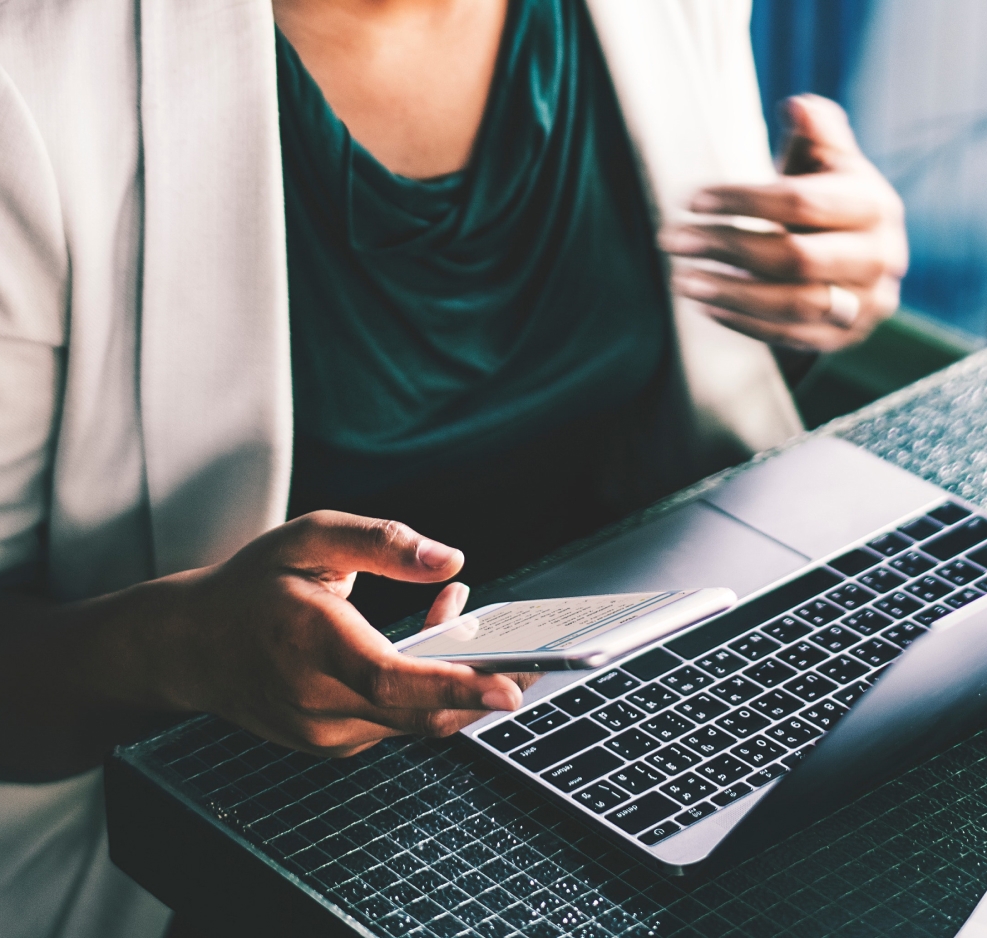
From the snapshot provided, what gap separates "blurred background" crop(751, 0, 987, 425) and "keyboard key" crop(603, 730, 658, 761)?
4.72 ft

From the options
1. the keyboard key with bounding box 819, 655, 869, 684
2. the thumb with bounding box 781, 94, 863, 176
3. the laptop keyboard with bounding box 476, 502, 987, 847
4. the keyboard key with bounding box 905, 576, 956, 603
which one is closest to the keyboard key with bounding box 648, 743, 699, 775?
the laptop keyboard with bounding box 476, 502, 987, 847

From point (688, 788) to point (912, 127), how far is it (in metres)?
1.76

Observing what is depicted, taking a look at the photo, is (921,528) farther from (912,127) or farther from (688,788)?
(912,127)

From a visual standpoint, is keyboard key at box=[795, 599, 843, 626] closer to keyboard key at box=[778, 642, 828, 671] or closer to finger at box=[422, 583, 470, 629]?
keyboard key at box=[778, 642, 828, 671]

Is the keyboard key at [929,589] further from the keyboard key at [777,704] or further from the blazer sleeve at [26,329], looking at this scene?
the blazer sleeve at [26,329]

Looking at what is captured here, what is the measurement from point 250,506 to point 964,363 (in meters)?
0.63

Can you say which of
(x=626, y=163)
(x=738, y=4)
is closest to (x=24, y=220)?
(x=626, y=163)

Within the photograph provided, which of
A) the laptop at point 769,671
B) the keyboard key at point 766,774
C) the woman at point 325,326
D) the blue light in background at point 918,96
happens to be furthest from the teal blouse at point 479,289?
the blue light in background at point 918,96

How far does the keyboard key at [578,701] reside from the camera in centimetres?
62

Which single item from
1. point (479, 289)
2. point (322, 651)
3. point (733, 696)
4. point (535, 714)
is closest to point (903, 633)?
point (733, 696)

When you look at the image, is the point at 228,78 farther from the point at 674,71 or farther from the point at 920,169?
the point at 920,169

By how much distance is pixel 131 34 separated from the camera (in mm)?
771

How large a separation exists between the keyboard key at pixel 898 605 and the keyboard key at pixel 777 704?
0.10 m

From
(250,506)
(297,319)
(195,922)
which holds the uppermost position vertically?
(297,319)
